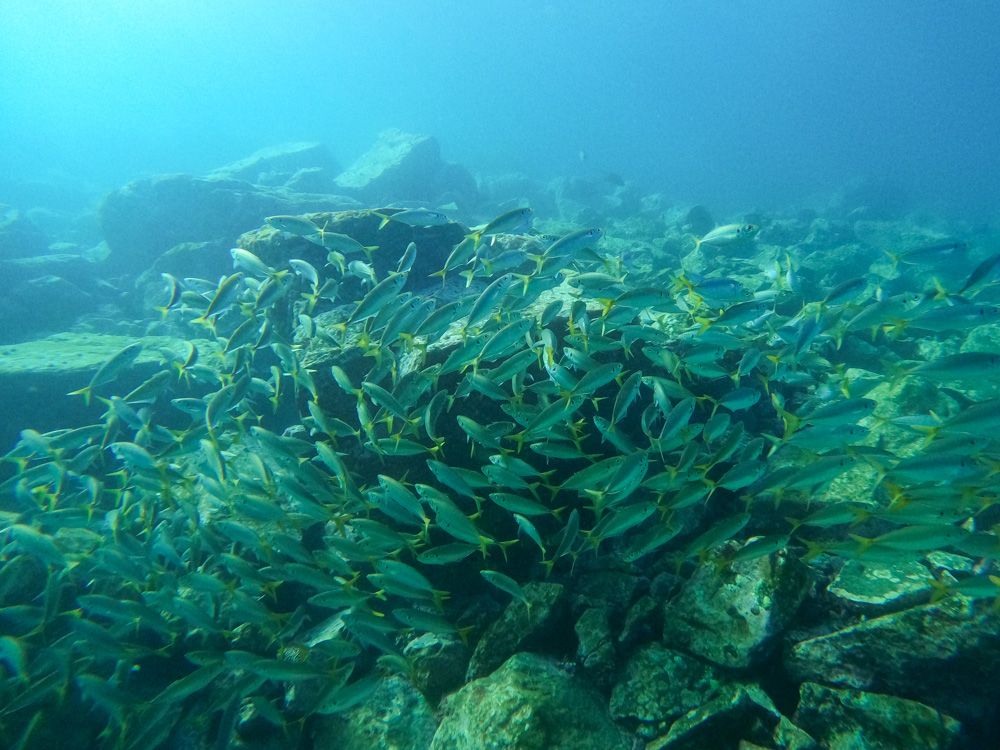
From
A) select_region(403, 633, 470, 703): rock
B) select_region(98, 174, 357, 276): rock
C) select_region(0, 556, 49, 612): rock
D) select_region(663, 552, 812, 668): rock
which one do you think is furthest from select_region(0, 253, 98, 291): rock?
select_region(663, 552, 812, 668): rock

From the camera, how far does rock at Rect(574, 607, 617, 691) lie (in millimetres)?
2980

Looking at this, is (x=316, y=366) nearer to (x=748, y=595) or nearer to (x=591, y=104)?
(x=748, y=595)

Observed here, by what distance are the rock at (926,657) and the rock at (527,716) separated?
4.60ft

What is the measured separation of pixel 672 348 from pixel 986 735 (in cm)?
329

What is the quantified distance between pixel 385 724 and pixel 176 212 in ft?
60.0

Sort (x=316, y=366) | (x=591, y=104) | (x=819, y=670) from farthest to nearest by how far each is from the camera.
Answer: (x=591, y=104), (x=316, y=366), (x=819, y=670)

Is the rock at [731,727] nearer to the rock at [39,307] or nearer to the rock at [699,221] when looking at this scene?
the rock at [39,307]

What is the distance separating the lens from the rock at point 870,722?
7.39 ft

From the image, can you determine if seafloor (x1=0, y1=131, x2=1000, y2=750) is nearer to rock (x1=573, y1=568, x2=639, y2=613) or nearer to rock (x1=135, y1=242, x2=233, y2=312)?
rock (x1=573, y1=568, x2=639, y2=613)

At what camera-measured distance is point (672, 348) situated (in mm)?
4516

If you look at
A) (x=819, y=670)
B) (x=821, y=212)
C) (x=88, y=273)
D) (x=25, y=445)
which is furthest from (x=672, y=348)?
(x=821, y=212)

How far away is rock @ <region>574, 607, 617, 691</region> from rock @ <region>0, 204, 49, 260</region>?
2369 cm

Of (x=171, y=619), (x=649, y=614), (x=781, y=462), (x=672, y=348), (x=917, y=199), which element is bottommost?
(x=917, y=199)

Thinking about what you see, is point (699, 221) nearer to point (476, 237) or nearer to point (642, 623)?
point (476, 237)
